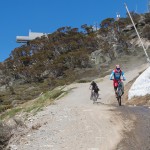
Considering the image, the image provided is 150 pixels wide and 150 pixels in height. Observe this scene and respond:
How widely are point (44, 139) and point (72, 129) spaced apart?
3.98 feet

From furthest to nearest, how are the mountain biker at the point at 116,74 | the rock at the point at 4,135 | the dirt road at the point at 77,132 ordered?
the mountain biker at the point at 116,74, the rock at the point at 4,135, the dirt road at the point at 77,132

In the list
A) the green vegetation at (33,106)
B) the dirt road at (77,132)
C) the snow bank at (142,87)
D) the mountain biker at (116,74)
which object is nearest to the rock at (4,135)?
the dirt road at (77,132)

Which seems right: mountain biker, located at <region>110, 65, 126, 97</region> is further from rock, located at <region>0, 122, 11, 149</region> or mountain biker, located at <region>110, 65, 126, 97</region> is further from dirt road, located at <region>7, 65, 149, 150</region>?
rock, located at <region>0, 122, 11, 149</region>

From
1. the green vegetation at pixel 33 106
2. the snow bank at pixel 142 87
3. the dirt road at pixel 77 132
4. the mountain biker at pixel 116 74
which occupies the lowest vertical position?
the green vegetation at pixel 33 106

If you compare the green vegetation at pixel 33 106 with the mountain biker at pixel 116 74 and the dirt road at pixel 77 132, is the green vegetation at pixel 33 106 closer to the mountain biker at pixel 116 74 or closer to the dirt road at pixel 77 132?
the mountain biker at pixel 116 74

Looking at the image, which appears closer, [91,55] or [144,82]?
[144,82]

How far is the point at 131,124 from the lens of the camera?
11102 mm

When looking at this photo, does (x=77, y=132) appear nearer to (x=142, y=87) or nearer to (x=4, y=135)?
(x=4, y=135)

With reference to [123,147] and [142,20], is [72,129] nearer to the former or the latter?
[123,147]

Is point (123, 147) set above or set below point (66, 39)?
below

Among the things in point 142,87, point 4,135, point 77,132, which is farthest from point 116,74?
point 4,135

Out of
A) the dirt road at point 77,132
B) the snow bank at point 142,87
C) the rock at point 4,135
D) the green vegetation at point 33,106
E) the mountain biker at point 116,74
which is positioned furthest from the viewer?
the green vegetation at point 33,106

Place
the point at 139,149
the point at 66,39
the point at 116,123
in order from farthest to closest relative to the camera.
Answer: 1. the point at 66,39
2. the point at 116,123
3. the point at 139,149

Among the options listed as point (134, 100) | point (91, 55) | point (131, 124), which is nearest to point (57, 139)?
point (131, 124)
